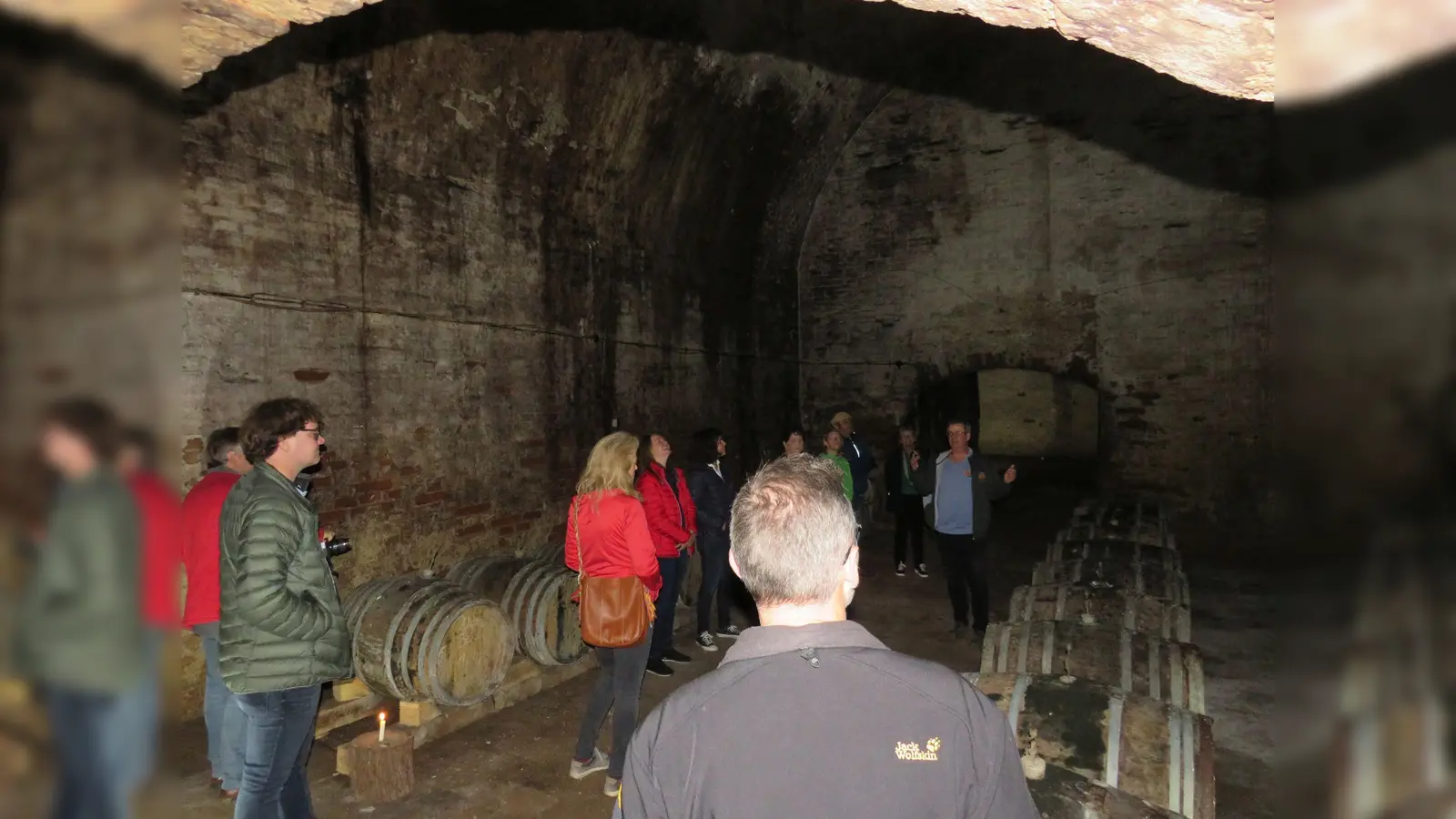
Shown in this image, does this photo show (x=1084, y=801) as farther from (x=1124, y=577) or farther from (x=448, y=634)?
(x=448, y=634)

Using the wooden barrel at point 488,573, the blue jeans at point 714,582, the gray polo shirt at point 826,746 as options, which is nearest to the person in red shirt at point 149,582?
the gray polo shirt at point 826,746

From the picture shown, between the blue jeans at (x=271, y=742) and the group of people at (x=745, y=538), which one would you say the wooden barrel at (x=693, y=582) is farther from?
the blue jeans at (x=271, y=742)

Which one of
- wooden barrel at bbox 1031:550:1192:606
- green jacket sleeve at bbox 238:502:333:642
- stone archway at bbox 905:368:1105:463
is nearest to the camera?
green jacket sleeve at bbox 238:502:333:642

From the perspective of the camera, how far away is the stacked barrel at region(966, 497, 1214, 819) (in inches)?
103

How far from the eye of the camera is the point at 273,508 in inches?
102

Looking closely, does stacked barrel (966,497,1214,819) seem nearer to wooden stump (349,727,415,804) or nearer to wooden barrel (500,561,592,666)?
wooden stump (349,727,415,804)

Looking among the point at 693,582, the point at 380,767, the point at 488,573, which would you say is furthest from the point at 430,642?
the point at 693,582

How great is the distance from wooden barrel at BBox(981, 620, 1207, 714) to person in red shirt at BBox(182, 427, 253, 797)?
330 cm

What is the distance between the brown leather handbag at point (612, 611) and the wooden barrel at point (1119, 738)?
158 centimetres

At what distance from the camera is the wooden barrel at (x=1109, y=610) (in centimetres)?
430

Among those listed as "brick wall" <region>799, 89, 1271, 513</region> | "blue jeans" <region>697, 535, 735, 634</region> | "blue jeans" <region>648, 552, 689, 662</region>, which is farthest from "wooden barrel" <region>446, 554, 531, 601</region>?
"brick wall" <region>799, 89, 1271, 513</region>

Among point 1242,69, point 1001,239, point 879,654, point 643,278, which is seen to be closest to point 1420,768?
point 879,654

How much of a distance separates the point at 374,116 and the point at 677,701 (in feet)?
18.1

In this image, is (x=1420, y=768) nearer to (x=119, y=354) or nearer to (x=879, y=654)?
(x=879, y=654)
